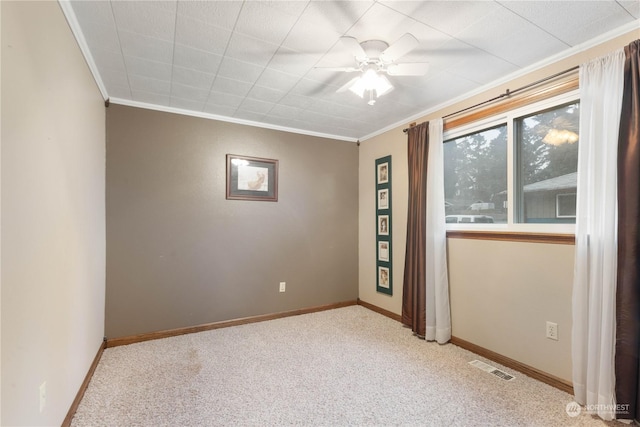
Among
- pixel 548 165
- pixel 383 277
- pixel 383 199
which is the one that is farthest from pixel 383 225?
pixel 548 165

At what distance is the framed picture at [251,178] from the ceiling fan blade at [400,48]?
205cm

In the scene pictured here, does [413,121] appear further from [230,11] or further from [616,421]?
[616,421]

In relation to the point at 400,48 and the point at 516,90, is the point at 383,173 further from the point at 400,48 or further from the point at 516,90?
the point at 400,48

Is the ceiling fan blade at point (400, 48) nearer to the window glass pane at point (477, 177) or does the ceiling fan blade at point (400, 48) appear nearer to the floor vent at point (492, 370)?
the window glass pane at point (477, 177)

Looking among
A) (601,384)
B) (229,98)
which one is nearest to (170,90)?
(229,98)

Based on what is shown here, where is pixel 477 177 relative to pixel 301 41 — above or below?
below

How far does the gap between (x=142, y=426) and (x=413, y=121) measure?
3.48 meters

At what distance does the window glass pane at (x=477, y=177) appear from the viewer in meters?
2.60

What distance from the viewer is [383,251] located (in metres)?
3.80

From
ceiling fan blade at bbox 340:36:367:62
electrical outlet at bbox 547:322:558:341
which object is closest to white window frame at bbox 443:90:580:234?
electrical outlet at bbox 547:322:558:341

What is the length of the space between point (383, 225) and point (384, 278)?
2.21 ft

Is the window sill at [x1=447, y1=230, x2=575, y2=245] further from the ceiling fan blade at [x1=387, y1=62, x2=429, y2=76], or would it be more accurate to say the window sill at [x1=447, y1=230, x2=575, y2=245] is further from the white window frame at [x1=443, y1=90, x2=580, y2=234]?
the ceiling fan blade at [x1=387, y1=62, x2=429, y2=76]

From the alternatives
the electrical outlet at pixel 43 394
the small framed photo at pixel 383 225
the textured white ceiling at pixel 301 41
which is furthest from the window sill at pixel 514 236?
the electrical outlet at pixel 43 394

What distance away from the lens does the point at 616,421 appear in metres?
Result: 1.75
